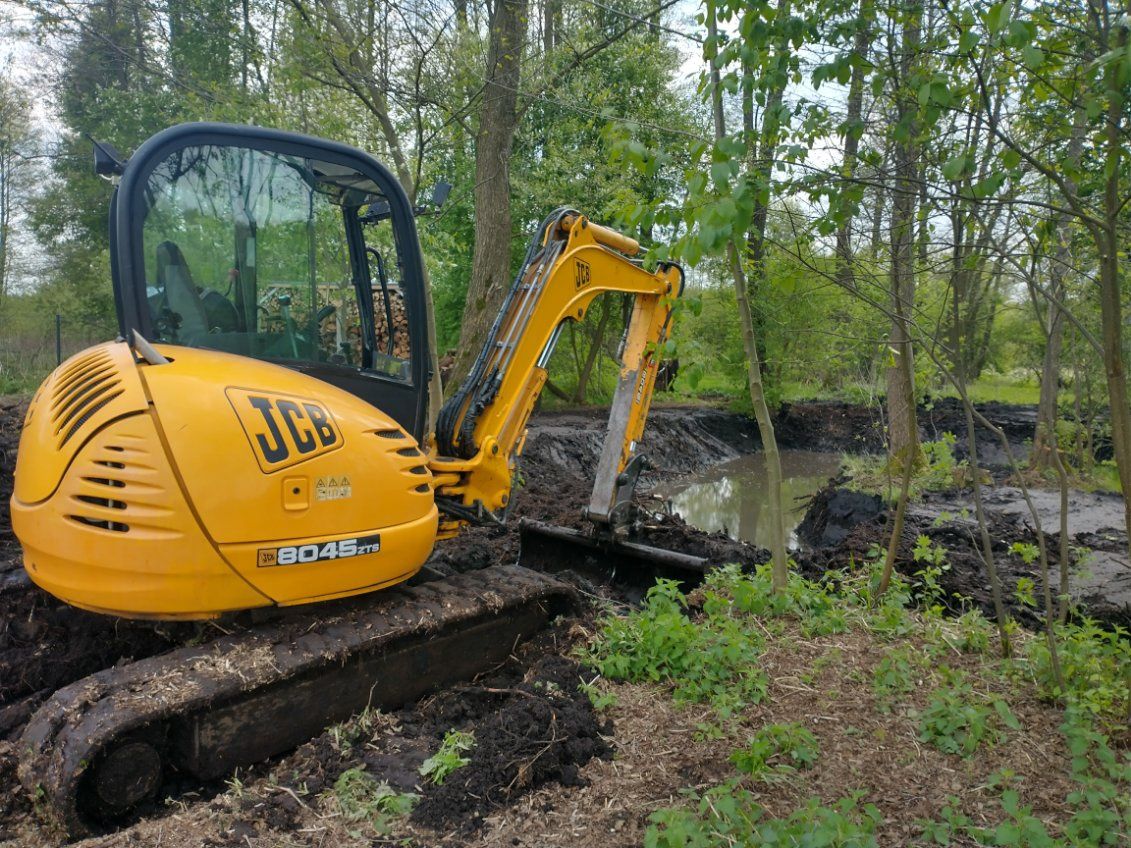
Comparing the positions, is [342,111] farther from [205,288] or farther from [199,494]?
[199,494]

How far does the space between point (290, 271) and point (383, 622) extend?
5.66 feet

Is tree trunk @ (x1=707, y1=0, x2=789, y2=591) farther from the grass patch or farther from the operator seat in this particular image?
the operator seat

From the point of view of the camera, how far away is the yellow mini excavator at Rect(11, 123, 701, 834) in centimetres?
307

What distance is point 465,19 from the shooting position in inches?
304

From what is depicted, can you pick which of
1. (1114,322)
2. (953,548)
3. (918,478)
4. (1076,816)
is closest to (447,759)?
(1076,816)

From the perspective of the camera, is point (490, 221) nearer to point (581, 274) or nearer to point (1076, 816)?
point (581, 274)

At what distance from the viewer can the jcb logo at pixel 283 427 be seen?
328cm

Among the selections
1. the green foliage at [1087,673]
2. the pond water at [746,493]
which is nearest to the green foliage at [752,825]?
the green foliage at [1087,673]

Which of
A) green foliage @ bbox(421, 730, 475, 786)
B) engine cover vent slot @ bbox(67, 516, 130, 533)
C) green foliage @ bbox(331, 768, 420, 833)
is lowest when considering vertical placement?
green foliage @ bbox(331, 768, 420, 833)

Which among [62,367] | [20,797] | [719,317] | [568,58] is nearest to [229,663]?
[20,797]

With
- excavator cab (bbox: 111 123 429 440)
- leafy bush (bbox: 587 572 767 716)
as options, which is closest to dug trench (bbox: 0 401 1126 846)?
leafy bush (bbox: 587 572 767 716)

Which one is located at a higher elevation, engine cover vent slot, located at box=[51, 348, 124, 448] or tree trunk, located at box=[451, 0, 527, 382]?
tree trunk, located at box=[451, 0, 527, 382]

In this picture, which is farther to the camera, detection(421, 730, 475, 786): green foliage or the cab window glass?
the cab window glass

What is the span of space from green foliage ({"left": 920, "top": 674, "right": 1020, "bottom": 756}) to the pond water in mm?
5741
